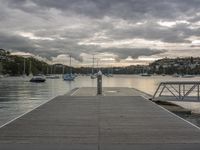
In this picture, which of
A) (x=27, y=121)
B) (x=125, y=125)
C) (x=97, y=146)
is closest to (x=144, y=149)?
(x=97, y=146)

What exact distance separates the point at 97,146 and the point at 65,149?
34.3 inches

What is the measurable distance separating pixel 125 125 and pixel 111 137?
2609mm

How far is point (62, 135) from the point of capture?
38.9 ft

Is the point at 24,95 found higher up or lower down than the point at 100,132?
lower down

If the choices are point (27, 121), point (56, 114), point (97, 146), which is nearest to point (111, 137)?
point (97, 146)

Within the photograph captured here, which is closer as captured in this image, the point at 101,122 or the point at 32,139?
the point at 32,139

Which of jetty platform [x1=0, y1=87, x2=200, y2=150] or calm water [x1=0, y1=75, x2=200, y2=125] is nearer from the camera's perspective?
jetty platform [x1=0, y1=87, x2=200, y2=150]

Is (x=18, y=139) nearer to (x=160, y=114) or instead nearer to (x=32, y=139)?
(x=32, y=139)

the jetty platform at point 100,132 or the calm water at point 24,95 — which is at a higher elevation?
the jetty platform at point 100,132

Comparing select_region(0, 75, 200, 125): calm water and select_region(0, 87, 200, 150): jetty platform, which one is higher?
select_region(0, 87, 200, 150): jetty platform

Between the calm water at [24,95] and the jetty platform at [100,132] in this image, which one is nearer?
the jetty platform at [100,132]

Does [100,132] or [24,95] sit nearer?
[100,132]

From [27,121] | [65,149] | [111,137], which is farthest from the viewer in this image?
[27,121]

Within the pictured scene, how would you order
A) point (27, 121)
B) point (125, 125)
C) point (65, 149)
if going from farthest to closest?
1. point (27, 121)
2. point (125, 125)
3. point (65, 149)
